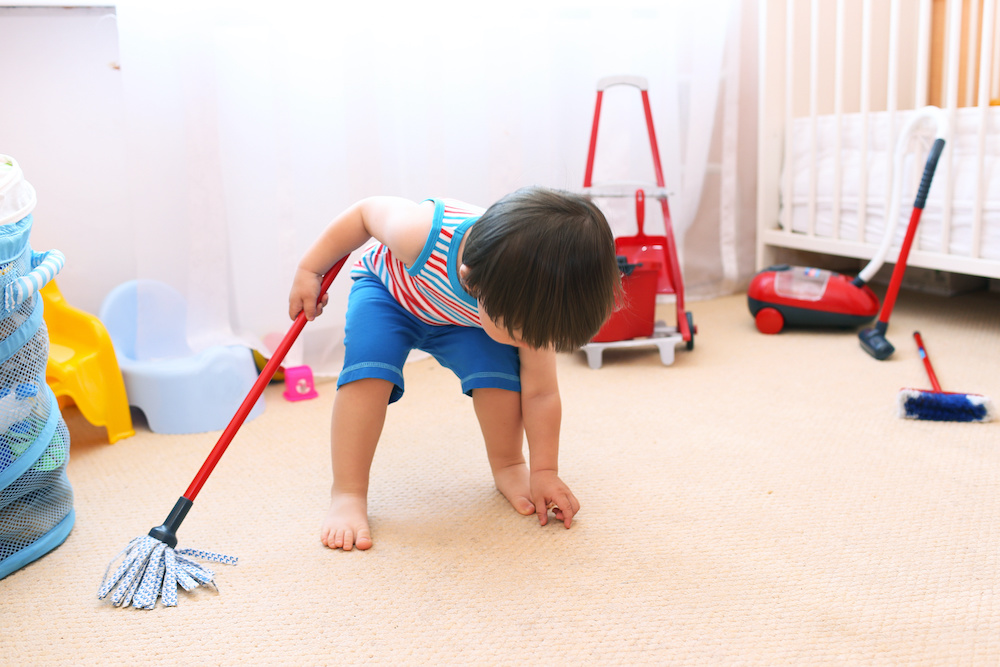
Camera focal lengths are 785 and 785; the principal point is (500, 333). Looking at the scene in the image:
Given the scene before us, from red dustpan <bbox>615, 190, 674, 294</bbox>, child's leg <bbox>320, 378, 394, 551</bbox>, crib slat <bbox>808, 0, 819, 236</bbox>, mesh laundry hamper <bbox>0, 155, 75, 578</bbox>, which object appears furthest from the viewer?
crib slat <bbox>808, 0, 819, 236</bbox>

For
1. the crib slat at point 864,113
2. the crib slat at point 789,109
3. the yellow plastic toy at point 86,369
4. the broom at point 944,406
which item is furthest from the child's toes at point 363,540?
the crib slat at point 789,109

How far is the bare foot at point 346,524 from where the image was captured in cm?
86

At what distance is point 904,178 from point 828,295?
30cm

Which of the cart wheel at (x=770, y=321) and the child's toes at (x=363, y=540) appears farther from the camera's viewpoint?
the cart wheel at (x=770, y=321)

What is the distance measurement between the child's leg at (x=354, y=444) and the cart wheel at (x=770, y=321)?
3.44 ft

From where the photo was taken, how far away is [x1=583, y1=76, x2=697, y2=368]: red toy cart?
1.51m

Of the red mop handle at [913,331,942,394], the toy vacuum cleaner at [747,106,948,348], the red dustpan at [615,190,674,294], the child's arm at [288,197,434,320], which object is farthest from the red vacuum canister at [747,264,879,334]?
the child's arm at [288,197,434,320]

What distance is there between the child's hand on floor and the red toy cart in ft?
1.79

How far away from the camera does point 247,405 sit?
92cm

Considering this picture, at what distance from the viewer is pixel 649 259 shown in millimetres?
1608

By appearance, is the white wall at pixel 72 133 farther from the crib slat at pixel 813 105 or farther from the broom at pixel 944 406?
the crib slat at pixel 813 105

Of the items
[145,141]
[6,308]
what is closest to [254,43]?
[145,141]

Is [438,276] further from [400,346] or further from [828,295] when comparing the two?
[828,295]

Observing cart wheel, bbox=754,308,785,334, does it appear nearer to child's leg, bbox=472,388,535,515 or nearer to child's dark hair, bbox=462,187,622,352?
child's leg, bbox=472,388,535,515
